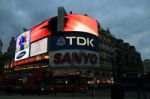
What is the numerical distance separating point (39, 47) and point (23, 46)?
10014 mm

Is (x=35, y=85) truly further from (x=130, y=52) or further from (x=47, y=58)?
(x=130, y=52)

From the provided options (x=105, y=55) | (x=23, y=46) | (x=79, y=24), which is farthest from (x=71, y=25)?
(x=105, y=55)

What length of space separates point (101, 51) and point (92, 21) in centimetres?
1635

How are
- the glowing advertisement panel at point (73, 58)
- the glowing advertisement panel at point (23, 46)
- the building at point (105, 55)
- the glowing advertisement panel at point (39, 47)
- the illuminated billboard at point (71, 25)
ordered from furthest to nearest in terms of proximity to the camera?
the building at point (105, 55) → the glowing advertisement panel at point (23, 46) → the glowing advertisement panel at point (39, 47) → the illuminated billboard at point (71, 25) → the glowing advertisement panel at point (73, 58)

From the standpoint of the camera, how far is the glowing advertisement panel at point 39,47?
92875 mm

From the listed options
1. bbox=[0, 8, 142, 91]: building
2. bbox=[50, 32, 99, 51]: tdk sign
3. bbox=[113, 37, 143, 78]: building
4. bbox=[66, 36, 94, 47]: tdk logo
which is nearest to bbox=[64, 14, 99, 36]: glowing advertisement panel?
bbox=[0, 8, 142, 91]: building

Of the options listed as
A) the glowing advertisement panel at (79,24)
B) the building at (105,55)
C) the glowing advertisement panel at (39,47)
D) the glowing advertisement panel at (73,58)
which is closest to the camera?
the glowing advertisement panel at (73,58)

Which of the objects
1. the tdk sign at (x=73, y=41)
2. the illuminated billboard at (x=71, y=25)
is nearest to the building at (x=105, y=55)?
the tdk sign at (x=73, y=41)

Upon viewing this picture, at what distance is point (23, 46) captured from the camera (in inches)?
4040

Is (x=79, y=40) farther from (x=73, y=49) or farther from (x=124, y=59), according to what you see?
(x=124, y=59)

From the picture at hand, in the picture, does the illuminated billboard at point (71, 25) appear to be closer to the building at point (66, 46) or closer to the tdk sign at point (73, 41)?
the building at point (66, 46)

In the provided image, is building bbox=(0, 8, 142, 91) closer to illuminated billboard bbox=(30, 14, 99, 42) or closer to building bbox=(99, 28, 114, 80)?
illuminated billboard bbox=(30, 14, 99, 42)

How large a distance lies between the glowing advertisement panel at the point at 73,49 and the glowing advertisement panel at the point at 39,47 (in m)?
2.28

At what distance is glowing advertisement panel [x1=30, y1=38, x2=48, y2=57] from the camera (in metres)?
92.9
